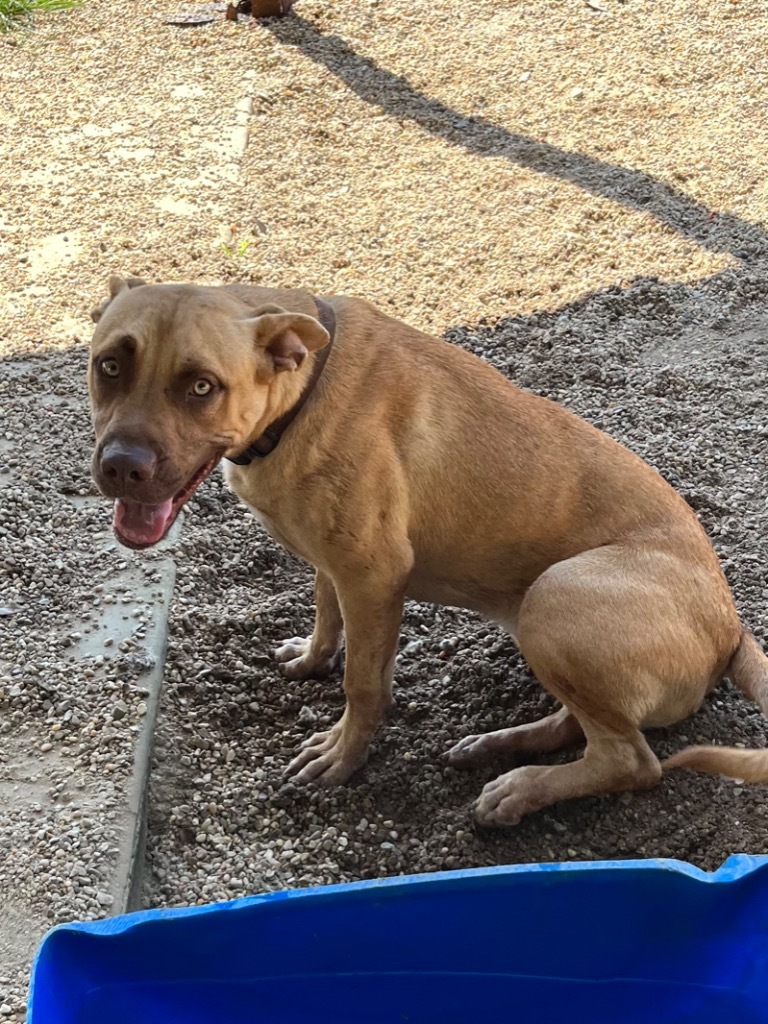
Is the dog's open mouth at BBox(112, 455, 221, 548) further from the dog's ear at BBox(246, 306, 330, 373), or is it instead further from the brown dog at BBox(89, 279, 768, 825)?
the dog's ear at BBox(246, 306, 330, 373)

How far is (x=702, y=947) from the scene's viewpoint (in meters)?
2.71

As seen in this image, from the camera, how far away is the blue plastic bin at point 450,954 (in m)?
2.48

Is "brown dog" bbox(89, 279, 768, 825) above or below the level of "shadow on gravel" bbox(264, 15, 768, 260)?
below

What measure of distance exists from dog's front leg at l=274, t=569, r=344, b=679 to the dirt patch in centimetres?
6

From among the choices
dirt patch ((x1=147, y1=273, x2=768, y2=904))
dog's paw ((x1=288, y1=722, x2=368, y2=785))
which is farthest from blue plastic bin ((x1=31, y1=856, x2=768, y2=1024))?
dog's paw ((x1=288, y1=722, x2=368, y2=785))

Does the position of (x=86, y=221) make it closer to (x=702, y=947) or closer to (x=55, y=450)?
(x=55, y=450)

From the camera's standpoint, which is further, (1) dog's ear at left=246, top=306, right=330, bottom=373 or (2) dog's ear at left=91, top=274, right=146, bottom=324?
(2) dog's ear at left=91, top=274, right=146, bottom=324

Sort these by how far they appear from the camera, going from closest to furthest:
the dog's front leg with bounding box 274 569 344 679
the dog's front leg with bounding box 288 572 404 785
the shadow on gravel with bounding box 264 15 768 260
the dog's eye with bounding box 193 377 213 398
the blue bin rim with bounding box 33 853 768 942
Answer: the blue bin rim with bounding box 33 853 768 942 < the dog's eye with bounding box 193 377 213 398 < the dog's front leg with bounding box 288 572 404 785 < the dog's front leg with bounding box 274 569 344 679 < the shadow on gravel with bounding box 264 15 768 260

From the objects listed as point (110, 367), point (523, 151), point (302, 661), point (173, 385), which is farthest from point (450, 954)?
point (523, 151)

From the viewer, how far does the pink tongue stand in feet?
10.2

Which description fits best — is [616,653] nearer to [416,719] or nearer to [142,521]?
[416,719]

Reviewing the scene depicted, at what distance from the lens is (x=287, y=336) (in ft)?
10.1

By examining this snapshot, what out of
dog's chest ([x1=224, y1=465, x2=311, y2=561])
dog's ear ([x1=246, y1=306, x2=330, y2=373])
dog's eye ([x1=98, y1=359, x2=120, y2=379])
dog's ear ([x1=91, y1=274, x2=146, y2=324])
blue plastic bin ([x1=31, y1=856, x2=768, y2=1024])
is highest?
dog's ear ([x1=246, y1=306, x2=330, y2=373])

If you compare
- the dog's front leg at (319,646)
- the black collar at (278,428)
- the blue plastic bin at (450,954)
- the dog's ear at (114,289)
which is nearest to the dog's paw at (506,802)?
the blue plastic bin at (450,954)
